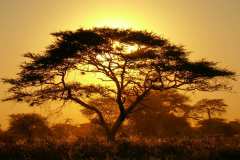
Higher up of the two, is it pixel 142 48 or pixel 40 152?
pixel 142 48

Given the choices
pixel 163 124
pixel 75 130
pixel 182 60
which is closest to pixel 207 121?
pixel 163 124

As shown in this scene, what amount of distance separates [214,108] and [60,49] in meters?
41.0

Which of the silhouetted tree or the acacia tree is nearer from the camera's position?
the acacia tree

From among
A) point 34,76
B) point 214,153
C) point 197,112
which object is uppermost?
point 197,112

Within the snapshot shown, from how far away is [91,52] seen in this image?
112 feet

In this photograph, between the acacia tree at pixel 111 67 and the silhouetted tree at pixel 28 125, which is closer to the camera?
the acacia tree at pixel 111 67

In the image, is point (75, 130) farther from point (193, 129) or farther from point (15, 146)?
point (15, 146)

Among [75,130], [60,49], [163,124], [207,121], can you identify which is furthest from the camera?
[75,130]

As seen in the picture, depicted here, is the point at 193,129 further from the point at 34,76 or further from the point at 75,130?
the point at 34,76

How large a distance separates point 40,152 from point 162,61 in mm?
15612

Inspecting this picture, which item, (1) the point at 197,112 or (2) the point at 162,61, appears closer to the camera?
(2) the point at 162,61

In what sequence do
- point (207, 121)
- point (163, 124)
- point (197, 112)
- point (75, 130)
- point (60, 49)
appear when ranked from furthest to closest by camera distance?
1. point (75, 130)
2. point (207, 121)
3. point (197, 112)
4. point (163, 124)
5. point (60, 49)

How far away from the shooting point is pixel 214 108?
71.6 m

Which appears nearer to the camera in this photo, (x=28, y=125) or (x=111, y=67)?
(x=111, y=67)
